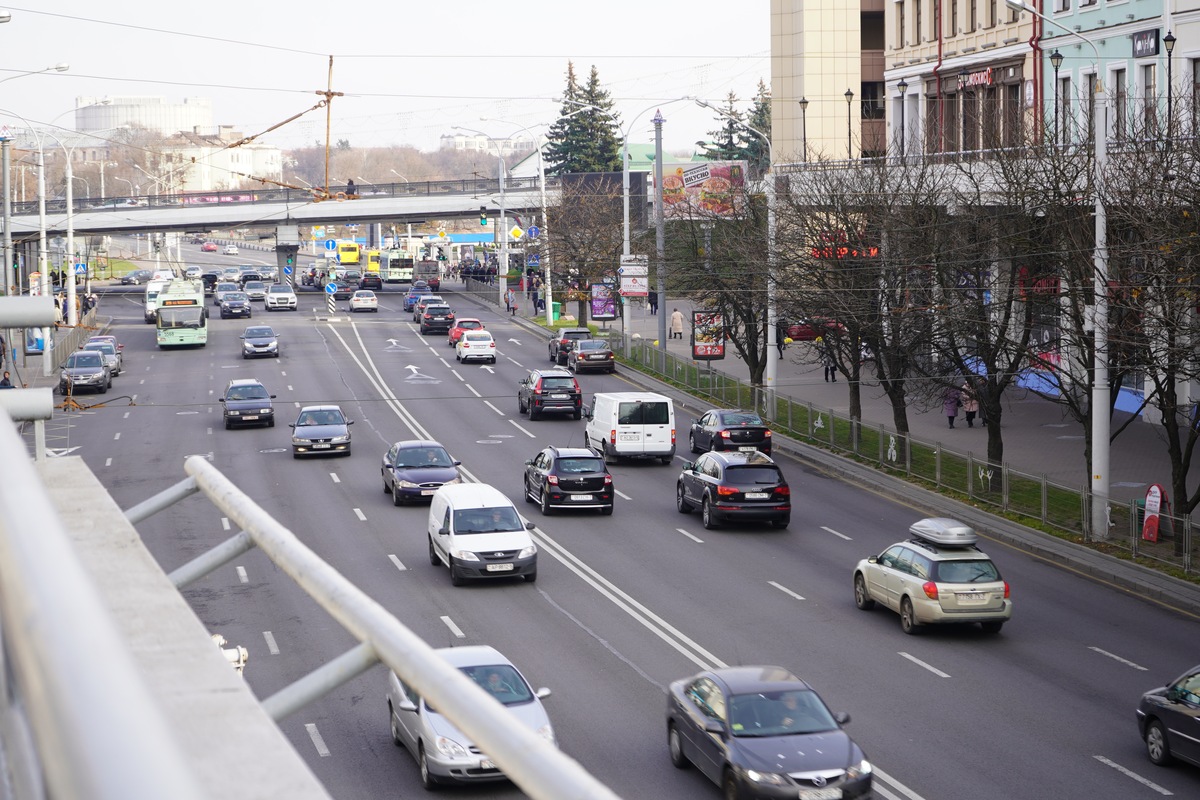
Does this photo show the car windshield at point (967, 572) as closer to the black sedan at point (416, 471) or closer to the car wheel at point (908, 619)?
the car wheel at point (908, 619)

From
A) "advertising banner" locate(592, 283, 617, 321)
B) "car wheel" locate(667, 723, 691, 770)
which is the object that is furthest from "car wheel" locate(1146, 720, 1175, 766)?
"advertising banner" locate(592, 283, 617, 321)

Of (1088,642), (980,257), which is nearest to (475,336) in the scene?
(980,257)

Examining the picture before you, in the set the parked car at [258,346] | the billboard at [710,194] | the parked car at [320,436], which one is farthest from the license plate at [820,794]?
the parked car at [258,346]

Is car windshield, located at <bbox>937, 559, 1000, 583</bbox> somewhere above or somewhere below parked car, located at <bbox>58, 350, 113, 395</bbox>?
below

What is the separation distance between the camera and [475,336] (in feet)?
212

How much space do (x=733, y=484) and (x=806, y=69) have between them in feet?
180

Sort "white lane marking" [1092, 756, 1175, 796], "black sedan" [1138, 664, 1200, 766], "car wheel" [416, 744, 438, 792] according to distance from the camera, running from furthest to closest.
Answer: "black sedan" [1138, 664, 1200, 766] → "white lane marking" [1092, 756, 1175, 796] → "car wheel" [416, 744, 438, 792]

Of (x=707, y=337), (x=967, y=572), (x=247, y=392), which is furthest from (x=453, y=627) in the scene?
(x=707, y=337)

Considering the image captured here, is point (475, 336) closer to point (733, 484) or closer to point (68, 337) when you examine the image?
point (68, 337)

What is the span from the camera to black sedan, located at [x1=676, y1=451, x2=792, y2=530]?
31422mm

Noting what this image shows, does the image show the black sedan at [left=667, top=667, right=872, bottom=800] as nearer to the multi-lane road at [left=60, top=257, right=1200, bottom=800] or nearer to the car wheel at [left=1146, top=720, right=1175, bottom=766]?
the multi-lane road at [left=60, top=257, right=1200, bottom=800]

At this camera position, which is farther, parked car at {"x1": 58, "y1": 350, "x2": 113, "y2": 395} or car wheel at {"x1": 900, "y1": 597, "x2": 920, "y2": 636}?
parked car at {"x1": 58, "y1": 350, "x2": 113, "y2": 395}

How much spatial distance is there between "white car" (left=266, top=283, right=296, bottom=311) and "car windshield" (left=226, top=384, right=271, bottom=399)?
44868mm

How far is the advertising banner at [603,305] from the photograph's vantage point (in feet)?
230
